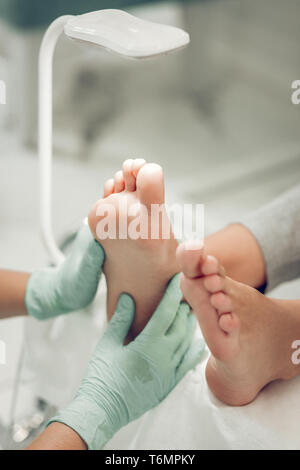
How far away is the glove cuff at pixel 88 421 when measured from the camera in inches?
25.7

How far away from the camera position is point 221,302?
1.91 feet

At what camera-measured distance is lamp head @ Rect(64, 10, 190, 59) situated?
607mm

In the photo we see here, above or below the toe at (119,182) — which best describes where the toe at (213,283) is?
below

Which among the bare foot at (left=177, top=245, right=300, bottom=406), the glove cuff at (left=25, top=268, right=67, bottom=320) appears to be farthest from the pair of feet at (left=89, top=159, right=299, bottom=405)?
the glove cuff at (left=25, top=268, right=67, bottom=320)

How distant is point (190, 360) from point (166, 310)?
8cm

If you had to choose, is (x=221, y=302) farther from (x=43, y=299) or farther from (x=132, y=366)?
(x=43, y=299)

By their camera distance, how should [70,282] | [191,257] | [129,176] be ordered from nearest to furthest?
[191,257] → [129,176] → [70,282]

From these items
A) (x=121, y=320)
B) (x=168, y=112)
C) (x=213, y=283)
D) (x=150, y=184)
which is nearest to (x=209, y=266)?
(x=213, y=283)

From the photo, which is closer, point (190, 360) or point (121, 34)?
point (121, 34)

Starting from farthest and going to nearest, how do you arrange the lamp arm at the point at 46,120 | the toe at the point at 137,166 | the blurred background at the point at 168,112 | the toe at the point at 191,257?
the blurred background at the point at 168,112, the lamp arm at the point at 46,120, the toe at the point at 137,166, the toe at the point at 191,257

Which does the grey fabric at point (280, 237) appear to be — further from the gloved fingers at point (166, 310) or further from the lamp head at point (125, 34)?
the lamp head at point (125, 34)

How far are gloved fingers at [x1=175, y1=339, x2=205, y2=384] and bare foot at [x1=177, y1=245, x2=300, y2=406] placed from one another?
2.3 inches

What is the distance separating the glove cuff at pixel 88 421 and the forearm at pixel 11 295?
246mm

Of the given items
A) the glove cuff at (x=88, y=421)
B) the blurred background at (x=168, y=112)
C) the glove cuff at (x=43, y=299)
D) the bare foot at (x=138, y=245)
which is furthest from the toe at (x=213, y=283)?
the blurred background at (x=168, y=112)
